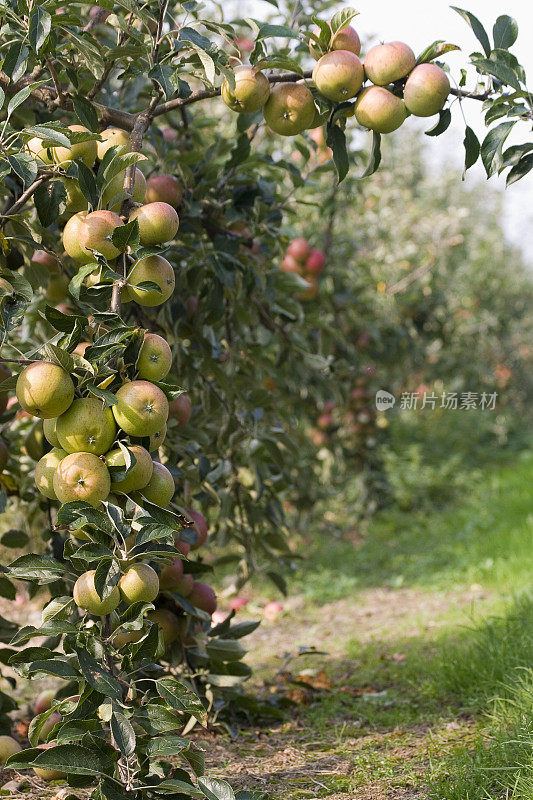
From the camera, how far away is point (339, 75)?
149 centimetres

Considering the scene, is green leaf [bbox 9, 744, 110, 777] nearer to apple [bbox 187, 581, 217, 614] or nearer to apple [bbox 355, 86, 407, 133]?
apple [bbox 187, 581, 217, 614]

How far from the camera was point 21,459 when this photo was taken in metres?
2.16

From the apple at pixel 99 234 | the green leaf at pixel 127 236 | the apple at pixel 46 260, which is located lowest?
the apple at pixel 46 260

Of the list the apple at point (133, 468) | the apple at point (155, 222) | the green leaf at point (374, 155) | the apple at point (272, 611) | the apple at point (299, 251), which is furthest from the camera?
the apple at point (299, 251)

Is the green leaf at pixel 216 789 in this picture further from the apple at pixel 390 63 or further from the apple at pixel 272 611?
the apple at pixel 272 611

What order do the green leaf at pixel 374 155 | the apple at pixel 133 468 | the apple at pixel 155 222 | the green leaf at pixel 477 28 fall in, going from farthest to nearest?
the green leaf at pixel 374 155, the green leaf at pixel 477 28, the apple at pixel 155 222, the apple at pixel 133 468

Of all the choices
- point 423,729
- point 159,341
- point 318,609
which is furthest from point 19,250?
point 318,609

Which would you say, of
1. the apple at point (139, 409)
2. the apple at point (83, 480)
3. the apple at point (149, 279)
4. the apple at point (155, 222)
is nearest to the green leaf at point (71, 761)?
the apple at point (83, 480)

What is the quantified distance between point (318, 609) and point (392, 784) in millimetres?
2238

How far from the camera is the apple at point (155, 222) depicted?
1.34 metres

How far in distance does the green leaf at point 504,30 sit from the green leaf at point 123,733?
1.38 meters

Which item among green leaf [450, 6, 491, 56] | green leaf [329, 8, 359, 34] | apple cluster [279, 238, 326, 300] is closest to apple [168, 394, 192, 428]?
green leaf [329, 8, 359, 34]

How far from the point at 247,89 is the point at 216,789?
4.16ft

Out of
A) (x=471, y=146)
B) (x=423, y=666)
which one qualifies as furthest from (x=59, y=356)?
(x=423, y=666)
